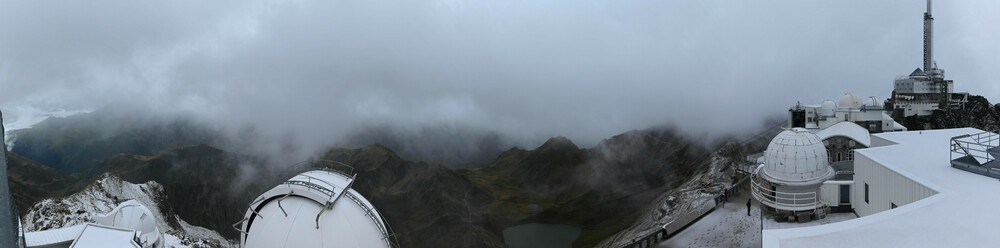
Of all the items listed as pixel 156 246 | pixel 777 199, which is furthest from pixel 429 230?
pixel 777 199

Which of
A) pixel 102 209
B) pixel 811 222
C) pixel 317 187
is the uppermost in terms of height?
pixel 317 187

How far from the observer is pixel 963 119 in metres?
66.2

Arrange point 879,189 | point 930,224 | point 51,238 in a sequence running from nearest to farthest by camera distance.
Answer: point 930,224
point 879,189
point 51,238

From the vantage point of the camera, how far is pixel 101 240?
1908 centimetres

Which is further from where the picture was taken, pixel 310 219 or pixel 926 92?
pixel 926 92

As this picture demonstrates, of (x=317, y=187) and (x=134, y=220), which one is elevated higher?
(x=317, y=187)

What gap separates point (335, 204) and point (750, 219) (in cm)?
2175

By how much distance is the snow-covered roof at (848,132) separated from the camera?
35.4 m

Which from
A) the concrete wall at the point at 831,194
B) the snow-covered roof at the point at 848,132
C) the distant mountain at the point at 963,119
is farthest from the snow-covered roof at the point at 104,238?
the distant mountain at the point at 963,119

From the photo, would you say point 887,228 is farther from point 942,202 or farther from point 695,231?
point 695,231

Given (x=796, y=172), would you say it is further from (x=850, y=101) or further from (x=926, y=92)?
(x=926, y=92)

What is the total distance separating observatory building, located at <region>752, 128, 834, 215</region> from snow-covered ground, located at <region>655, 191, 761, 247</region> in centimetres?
344

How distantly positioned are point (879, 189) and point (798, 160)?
9.26ft

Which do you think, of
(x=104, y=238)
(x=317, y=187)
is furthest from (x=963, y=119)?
(x=104, y=238)
